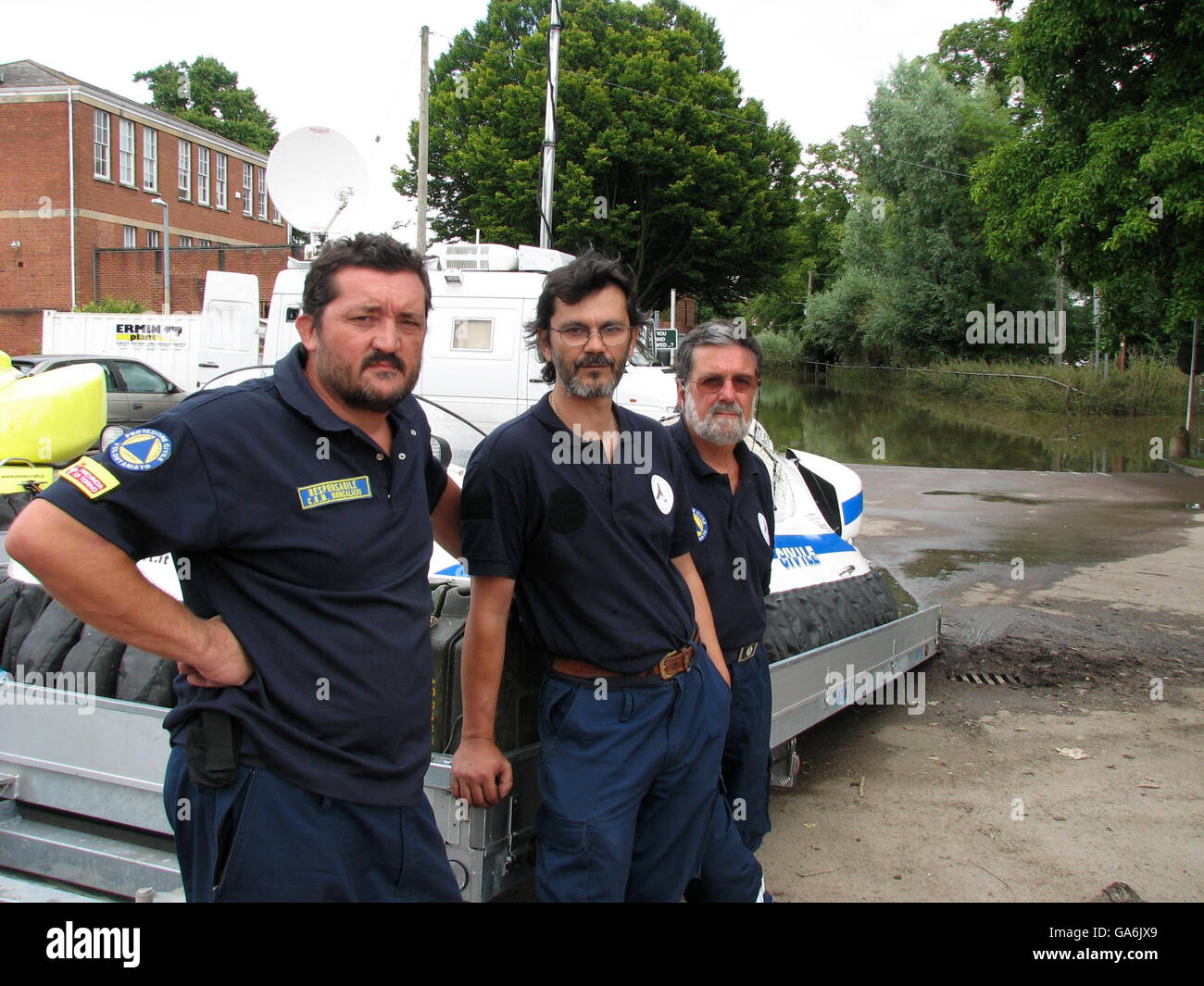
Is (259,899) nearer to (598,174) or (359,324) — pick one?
(359,324)

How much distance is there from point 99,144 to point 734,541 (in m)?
38.6

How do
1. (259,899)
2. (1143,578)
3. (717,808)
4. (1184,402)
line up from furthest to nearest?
(1184,402)
(1143,578)
(717,808)
(259,899)

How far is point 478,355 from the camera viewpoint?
408 inches

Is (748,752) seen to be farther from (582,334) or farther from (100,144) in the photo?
(100,144)

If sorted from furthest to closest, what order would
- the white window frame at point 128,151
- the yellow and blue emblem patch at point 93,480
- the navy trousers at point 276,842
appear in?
the white window frame at point 128,151, the navy trousers at point 276,842, the yellow and blue emblem patch at point 93,480

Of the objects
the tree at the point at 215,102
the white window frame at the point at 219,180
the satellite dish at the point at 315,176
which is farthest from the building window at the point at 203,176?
the satellite dish at the point at 315,176

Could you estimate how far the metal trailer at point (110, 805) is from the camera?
8.96ft

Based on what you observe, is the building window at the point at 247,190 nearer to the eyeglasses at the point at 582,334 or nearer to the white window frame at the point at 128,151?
the white window frame at the point at 128,151

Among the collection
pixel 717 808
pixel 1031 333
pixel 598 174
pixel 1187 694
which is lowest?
pixel 1187 694

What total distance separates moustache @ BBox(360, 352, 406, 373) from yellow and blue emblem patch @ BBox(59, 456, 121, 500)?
56 cm

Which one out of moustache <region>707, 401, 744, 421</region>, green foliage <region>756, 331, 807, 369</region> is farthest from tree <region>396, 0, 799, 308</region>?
moustache <region>707, 401, 744, 421</region>

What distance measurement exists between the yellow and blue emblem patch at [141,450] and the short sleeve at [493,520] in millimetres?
800

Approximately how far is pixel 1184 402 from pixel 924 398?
972 centimetres
